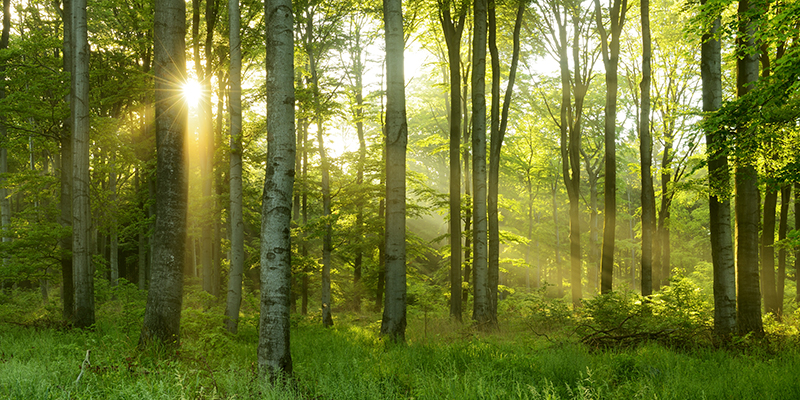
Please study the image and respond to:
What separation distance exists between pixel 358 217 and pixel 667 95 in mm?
15503

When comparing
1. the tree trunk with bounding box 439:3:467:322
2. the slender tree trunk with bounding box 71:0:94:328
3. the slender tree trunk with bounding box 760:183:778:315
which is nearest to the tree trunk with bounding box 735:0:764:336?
the slender tree trunk with bounding box 760:183:778:315

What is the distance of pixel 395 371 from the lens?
5.35 metres

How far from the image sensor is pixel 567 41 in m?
16.5

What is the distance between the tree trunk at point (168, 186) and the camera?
22.5ft

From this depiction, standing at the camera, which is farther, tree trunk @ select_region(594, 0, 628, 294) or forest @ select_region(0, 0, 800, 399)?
tree trunk @ select_region(594, 0, 628, 294)

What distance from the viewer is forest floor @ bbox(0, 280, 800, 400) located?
4.28 m

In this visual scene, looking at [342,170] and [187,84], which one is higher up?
[187,84]

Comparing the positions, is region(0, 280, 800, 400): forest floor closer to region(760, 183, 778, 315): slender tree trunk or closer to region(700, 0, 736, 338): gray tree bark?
region(700, 0, 736, 338): gray tree bark

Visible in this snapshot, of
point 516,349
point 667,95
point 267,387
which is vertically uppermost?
point 667,95

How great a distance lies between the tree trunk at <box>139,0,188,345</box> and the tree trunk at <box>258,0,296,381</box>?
2.87 metres

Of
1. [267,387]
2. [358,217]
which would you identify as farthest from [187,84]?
[358,217]

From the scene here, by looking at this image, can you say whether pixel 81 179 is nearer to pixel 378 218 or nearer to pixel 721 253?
pixel 378 218

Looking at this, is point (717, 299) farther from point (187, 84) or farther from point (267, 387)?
point (187, 84)

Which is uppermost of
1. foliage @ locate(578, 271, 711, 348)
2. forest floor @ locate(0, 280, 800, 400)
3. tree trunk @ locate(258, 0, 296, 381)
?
tree trunk @ locate(258, 0, 296, 381)
